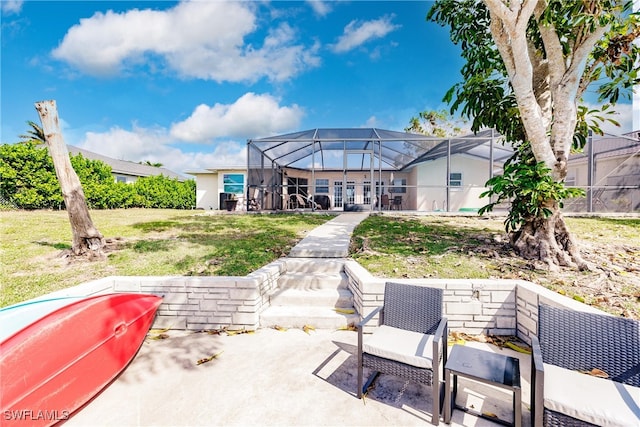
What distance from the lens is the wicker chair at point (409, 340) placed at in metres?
1.93

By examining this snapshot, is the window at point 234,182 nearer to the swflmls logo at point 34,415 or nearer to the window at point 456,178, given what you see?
the window at point 456,178

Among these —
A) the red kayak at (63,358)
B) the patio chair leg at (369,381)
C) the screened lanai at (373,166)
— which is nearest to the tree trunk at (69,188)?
the red kayak at (63,358)

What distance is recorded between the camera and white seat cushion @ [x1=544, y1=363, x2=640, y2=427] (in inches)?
54.5

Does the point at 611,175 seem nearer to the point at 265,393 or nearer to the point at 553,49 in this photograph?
the point at 553,49

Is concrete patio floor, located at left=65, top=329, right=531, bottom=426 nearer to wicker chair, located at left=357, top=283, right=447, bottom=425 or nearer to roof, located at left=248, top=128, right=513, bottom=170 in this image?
wicker chair, located at left=357, top=283, right=447, bottom=425

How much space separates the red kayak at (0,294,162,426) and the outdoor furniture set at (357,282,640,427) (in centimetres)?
200

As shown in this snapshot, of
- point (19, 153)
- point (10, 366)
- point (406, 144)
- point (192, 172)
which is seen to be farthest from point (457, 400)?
point (192, 172)

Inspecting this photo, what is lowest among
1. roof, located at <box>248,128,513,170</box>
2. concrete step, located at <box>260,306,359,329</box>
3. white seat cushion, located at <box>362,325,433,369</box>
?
concrete step, located at <box>260,306,359,329</box>

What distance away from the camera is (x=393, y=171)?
1697cm

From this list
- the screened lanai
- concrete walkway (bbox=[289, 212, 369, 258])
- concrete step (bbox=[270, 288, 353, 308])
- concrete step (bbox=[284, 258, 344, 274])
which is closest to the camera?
concrete step (bbox=[270, 288, 353, 308])

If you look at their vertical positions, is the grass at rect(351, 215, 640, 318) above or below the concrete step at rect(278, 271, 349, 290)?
above

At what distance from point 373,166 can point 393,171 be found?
527 centimetres

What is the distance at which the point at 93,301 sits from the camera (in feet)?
7.76

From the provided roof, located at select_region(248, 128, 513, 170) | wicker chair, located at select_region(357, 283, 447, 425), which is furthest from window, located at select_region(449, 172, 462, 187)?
wicker chair, located at select_region(357, 283, 447, 425)
